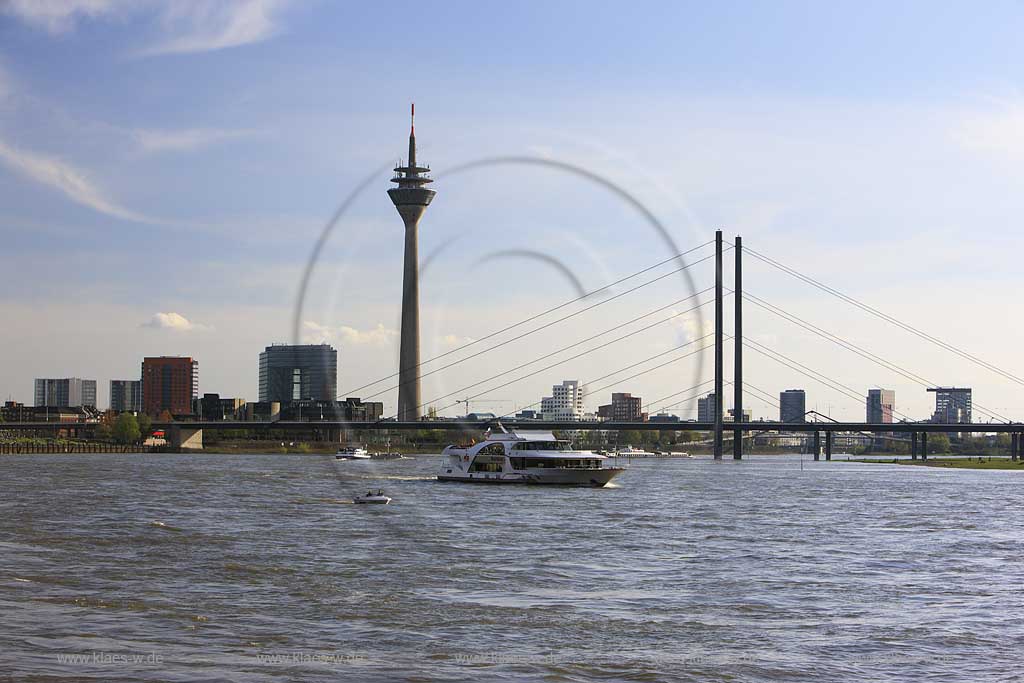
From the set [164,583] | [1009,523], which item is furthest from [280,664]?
[1009,523]

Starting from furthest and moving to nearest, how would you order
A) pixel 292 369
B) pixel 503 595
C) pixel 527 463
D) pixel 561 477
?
pixel 292 369 → pixel 527 463 → pixel 561 477 → pixel 503 595

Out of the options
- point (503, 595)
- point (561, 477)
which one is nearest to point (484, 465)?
point (561, 477)

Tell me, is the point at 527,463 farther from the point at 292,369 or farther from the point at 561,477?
the point at 292,369

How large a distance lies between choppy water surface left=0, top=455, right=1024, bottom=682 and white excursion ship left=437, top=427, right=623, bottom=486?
25.2 meters

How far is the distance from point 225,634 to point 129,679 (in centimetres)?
420

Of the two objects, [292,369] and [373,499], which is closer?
[373,499]

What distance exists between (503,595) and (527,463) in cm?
5719

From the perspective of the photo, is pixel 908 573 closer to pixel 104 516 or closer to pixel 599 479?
pixel 104 516

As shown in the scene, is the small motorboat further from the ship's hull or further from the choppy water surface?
the ship's hull

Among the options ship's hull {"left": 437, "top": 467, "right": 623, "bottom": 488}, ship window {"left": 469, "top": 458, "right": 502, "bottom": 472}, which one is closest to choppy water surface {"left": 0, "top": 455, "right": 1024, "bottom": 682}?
ship's hull {"left": 437, "top": 467, "right": 623, "bottom": 488}

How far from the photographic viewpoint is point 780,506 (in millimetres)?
68188

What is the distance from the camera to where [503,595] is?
101ft

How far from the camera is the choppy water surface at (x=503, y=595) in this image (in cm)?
2288

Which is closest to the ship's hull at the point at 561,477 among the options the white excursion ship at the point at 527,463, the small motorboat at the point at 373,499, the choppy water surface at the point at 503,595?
the white excursion ship at the point at 527,463
